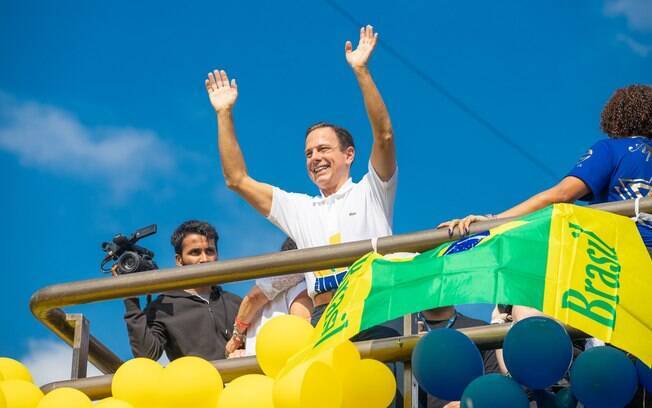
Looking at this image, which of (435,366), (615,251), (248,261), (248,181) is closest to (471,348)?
(435,366)

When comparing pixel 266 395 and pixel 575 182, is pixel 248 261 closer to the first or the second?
pixel 266 395

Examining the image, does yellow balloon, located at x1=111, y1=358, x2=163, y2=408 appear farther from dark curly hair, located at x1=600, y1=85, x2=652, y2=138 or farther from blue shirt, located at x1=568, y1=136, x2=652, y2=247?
dark curly hair, located at x1=600, y1=85, x2=652, y2=138

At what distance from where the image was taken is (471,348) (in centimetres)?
407

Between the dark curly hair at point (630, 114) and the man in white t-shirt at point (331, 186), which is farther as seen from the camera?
the man in white t-shirt at point (331, 186)

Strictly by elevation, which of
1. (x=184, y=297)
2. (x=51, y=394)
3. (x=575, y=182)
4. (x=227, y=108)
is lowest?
(x=51, y=394)

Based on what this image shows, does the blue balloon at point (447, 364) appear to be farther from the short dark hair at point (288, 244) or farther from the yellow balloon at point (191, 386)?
the short dark hair at point (288, 244)

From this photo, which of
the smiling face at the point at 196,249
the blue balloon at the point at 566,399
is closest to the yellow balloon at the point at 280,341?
the blue balloon at the point at 566,399

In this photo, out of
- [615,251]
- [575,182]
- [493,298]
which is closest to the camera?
[493,298]

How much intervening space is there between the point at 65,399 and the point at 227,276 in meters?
0.75

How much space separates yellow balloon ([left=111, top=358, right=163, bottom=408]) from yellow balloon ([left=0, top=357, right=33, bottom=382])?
22.4 inches

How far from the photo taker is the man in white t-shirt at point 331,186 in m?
5.49

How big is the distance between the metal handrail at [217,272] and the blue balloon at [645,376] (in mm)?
608

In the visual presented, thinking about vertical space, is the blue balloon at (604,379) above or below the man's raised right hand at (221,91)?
below

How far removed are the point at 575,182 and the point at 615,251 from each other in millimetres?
1040
